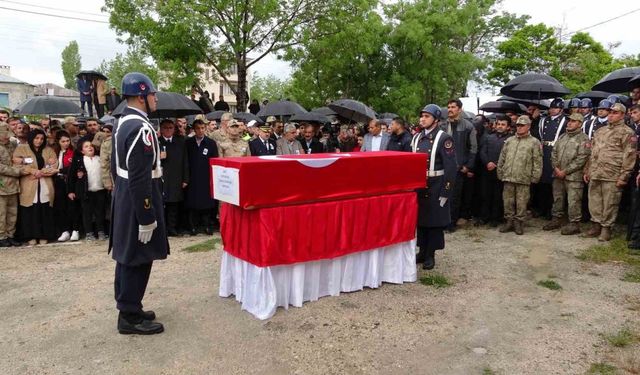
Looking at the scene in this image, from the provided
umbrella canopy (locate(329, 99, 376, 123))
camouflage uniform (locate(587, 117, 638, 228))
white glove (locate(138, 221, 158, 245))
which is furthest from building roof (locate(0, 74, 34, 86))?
camouflage uniform (locate(587, 117, 638, 228))

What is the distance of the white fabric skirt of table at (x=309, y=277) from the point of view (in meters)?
4.35

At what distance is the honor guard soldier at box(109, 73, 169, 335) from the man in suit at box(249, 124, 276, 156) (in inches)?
147

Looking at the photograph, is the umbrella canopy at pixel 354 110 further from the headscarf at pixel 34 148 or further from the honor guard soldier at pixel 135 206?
the honor guard soldier at pixel 135 206

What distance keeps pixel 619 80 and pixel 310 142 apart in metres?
5.84

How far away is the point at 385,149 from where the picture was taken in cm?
784

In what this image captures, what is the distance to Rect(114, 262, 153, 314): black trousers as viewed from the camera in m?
3.94

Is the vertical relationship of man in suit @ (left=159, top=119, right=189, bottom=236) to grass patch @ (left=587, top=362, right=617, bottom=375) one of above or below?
above

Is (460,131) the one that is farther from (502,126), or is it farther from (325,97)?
(325,97)

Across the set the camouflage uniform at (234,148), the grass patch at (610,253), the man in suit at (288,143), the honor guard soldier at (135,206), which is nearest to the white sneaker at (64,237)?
the camouflage uniform at (234,148)

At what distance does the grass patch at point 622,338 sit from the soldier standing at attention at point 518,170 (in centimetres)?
374

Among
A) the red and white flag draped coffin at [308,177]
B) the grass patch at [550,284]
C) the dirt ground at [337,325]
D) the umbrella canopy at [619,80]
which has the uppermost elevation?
the umbrella canopy at [619,80]

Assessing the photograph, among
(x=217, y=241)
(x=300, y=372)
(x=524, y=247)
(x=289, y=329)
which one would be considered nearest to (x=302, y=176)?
(x=289, y=329)

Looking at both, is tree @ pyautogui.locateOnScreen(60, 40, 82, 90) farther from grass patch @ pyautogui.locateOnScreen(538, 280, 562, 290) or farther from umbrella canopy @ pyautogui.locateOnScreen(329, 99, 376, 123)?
grass patch @ pyautogui.locateOnScreen(538, 280, 562, 290)

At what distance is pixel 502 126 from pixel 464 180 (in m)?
1.13
